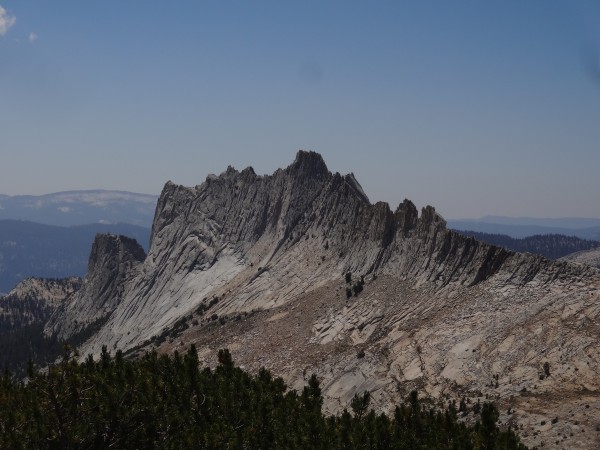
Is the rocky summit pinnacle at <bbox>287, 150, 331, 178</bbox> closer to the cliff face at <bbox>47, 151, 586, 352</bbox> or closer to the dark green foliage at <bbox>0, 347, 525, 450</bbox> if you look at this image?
the cliff face at <bbox>47, 151, 586, 352</bbox>

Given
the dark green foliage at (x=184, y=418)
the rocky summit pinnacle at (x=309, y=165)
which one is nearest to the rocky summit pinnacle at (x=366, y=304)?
the rocky summit pinnacle at (x=309, y=165)

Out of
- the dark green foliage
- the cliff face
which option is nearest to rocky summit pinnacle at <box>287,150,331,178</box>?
the cliff face

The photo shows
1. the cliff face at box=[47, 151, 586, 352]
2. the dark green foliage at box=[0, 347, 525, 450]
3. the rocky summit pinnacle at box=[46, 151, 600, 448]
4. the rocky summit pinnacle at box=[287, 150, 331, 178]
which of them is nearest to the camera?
the dark green foliage at box=[0, 347, 525, 450]

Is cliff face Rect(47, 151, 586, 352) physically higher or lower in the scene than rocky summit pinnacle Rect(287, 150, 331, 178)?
lower

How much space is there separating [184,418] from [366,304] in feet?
182

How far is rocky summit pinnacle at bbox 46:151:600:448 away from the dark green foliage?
1397 centimetres

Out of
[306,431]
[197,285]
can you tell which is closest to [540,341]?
[306,431]

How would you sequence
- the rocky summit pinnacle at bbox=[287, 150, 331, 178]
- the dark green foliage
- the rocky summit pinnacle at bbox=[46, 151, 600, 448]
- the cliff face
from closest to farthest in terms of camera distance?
1. the dark green foliage
2. the rocky summit pinnacle at bbox=[46, 151, 600, 448]
3. the cliff face
4. the rocky summit pinnacle at bbox=[287, 150, 331, 178]

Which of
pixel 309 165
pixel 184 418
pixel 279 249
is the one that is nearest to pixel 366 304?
pixel 279 249

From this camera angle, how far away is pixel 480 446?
127ft

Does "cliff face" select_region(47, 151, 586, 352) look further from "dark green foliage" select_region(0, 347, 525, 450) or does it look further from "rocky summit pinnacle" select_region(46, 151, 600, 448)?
"dark green foliage" select_region(0, 347, 525, 450)

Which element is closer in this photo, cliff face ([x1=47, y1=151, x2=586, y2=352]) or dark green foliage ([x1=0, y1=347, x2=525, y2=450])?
dark green foliage ([x1=0, y1=347, x2=525, y2=450])

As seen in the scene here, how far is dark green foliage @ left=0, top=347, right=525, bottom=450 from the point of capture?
37531mm

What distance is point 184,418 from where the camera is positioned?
135ft
